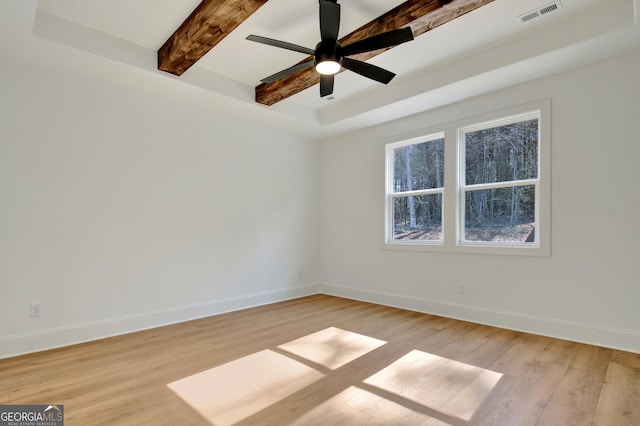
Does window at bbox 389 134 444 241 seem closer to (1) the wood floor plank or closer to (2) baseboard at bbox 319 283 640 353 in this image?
(2) baseboard at bbox 319 283 640 353

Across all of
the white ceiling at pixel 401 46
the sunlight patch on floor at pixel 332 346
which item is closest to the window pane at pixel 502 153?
the white ceiling at pixel 401 46

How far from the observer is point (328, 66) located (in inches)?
102

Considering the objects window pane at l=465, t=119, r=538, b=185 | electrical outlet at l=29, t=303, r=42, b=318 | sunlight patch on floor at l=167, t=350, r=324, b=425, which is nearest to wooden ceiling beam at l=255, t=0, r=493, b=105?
window pane at l=465, t=119, r=538, b=185

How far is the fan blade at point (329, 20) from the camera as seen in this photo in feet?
6.85

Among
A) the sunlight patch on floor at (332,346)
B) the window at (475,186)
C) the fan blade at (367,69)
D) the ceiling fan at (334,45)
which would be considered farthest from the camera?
the window at (475,186)

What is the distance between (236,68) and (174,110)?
0.99 meters

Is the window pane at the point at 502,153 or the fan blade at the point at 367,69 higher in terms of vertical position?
the fan blade at the point at 367,69

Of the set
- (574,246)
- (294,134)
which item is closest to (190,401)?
(574,246)

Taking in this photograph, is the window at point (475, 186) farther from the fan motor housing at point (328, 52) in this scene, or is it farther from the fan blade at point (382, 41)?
the fan motor housing at point (328, 52)

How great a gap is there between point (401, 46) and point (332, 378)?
10.0 feet

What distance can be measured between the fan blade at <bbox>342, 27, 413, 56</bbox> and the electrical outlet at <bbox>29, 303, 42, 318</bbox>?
140 inches

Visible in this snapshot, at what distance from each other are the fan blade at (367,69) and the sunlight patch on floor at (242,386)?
249cm

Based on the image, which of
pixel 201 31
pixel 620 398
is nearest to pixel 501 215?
pixel 620 398

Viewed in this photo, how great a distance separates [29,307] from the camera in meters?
3.01
